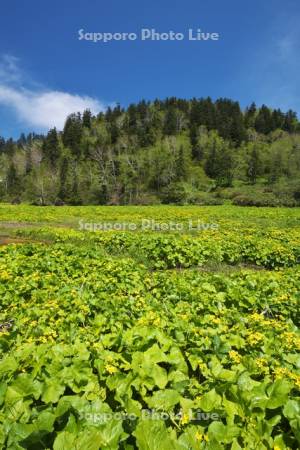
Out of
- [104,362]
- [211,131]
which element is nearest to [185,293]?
[104,362]

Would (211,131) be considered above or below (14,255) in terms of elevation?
above

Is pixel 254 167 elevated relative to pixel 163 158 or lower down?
lower down

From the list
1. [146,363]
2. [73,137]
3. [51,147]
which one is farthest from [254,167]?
[146,363]

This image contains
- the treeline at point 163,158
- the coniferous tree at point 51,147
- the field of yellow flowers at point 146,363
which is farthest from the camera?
the coniferous tree at point 51,147

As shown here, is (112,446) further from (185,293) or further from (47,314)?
(185,293)

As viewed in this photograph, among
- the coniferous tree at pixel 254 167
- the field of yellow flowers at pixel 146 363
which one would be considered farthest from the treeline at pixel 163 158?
the field of yellow flowers at pixel 146 363

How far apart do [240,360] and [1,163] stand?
448 feet

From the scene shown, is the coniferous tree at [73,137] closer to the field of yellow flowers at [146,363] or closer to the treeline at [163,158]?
the treeline at [163,158]

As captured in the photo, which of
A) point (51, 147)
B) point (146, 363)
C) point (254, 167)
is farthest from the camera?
point (51, 147)

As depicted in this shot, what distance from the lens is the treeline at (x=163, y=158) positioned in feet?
267

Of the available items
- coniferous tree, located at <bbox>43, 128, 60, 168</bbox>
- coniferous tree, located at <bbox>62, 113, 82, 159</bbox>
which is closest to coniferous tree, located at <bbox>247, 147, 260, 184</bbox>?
coniferous tree, located at <bbox>62, 113, 82, 159</bbox>

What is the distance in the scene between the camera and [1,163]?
126562 millimetres

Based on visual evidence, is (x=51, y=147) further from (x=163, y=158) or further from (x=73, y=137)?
(x=163, y=158)

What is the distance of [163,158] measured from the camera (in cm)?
9362
